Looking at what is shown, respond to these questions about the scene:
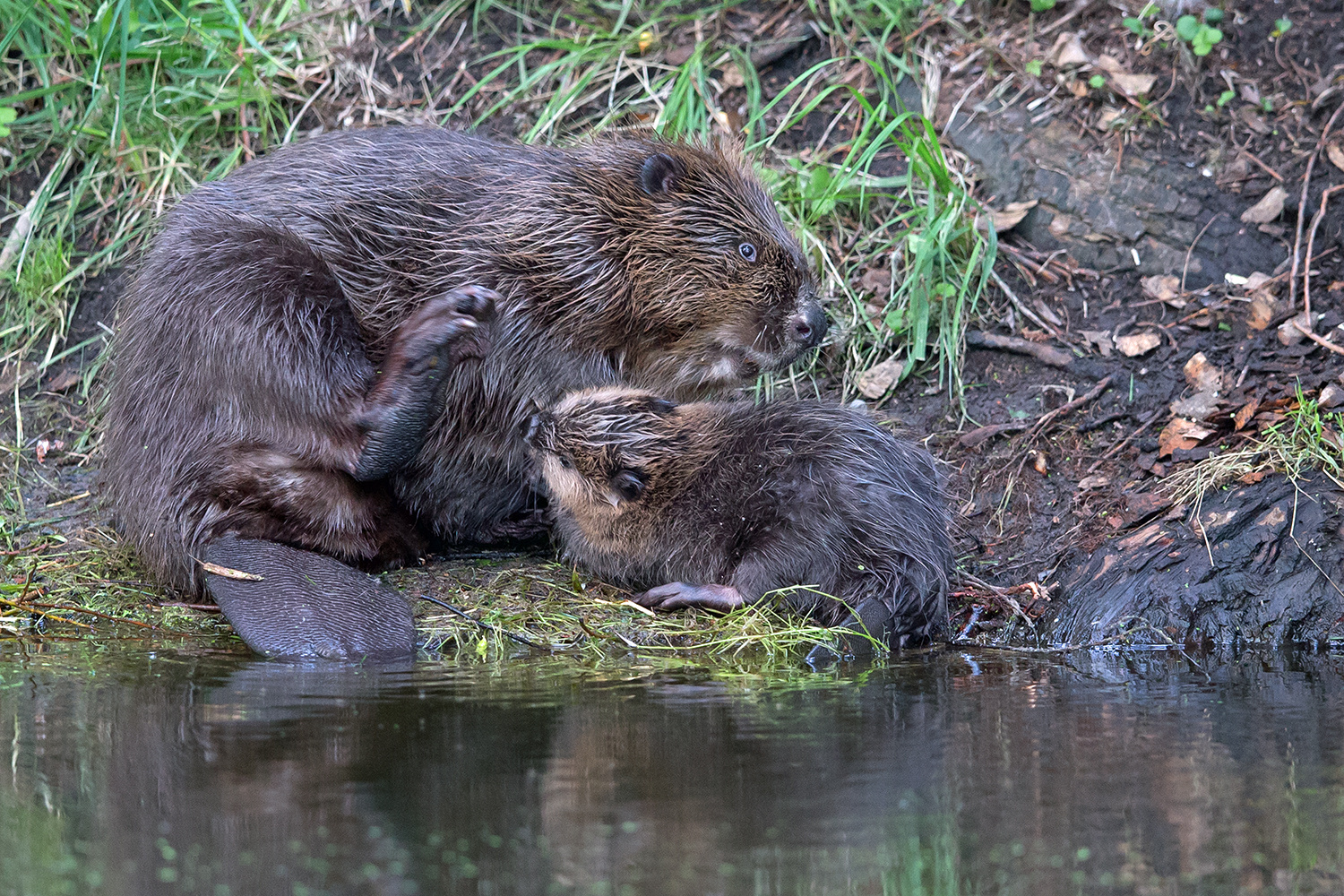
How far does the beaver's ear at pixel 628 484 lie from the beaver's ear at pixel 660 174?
794 mm

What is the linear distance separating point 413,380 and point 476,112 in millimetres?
2163

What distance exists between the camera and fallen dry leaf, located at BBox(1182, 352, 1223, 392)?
13.3ft

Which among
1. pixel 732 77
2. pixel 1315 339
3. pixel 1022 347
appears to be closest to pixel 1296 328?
pixel 1315 339

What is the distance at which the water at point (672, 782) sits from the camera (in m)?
1.72

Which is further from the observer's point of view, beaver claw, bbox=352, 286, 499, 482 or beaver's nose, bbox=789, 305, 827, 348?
beaver's nose, bbox=789, 305, 827, 348

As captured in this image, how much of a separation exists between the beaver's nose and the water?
1.18 meters

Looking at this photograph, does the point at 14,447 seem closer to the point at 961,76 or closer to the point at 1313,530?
the point at 961,76

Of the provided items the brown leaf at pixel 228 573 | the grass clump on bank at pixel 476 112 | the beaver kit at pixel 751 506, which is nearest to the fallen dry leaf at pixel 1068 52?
the grass clump on bank at pixel 476 112

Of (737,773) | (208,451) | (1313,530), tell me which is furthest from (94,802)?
(1313,530)

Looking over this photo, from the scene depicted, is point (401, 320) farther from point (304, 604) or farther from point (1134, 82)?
point (1134, 82)

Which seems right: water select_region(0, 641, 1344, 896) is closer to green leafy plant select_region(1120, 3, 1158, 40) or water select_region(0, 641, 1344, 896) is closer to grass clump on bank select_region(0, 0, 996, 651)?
grass clump on bank select_region(0, 0, 996, 651)

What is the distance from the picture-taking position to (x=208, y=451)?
139 inches

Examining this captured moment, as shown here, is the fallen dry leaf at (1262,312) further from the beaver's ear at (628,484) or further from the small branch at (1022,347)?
the beaver's ear at (628,484)

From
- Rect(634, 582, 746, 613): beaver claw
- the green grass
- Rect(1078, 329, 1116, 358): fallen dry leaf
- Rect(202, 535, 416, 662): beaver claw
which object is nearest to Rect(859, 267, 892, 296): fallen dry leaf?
Rect(1078, 329, 1116, 358): fallen dry leaf
